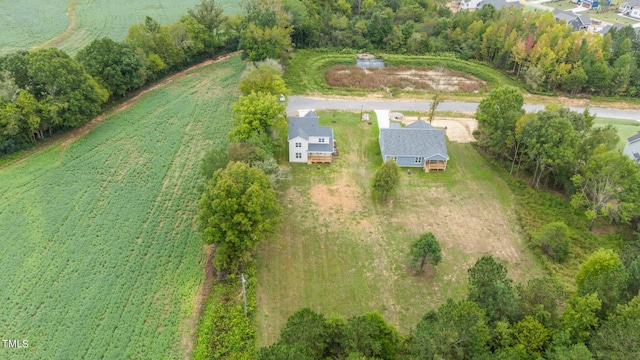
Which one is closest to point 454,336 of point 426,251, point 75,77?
point 426,251

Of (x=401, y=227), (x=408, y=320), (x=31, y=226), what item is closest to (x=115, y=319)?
(x=31, y=226)

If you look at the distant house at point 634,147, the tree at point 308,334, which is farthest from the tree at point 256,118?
the distant house at point 634,147

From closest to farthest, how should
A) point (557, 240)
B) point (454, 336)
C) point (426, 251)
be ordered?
1. point (454, 336)
2. point (426, 251)
3. point (557, 240)

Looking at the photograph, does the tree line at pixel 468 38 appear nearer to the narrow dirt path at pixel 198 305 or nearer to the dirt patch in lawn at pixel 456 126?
the dirt patch in lawn at pixel 456 126

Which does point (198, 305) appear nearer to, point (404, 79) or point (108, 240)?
point (108, 240)

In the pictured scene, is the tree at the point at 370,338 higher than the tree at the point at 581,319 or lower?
lower

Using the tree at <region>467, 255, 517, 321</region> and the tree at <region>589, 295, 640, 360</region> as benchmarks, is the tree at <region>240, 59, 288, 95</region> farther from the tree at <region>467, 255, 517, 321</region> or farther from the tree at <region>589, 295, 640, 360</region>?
the tree at <region>589, 295, 640, 360</region>

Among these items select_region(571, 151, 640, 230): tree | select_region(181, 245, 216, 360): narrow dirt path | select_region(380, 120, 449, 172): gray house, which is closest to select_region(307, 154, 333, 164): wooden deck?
select_region(380, 120, 449, 172): gray house
